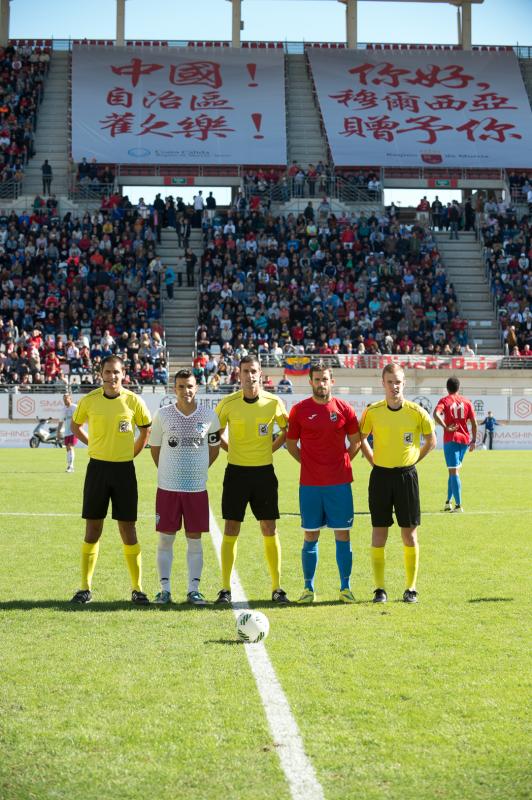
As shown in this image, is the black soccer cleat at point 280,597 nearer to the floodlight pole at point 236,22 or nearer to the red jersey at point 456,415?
the red jersey at point 456,415

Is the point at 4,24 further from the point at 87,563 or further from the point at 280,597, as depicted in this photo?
the point at 280,597

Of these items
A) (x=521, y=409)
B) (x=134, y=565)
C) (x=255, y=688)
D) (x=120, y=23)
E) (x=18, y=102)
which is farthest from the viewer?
(x=120, y=23)

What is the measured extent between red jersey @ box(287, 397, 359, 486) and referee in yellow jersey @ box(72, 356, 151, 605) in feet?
4.49

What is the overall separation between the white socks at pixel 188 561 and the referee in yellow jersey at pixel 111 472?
202 mm

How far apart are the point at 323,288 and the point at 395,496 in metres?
A: 33.9

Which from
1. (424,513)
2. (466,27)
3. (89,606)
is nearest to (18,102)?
(466,27)

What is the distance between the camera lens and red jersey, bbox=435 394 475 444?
1603 centimetres

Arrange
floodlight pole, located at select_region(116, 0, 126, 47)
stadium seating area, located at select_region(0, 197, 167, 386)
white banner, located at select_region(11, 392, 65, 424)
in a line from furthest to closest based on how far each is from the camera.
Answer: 1. floodlight pole, located at select_region(116, 0, 126, 47)
2. stadium seating area, located at select_region(0, 197, 167, 386)
3. white banner, located at select_region(11, 392, 65, 424)

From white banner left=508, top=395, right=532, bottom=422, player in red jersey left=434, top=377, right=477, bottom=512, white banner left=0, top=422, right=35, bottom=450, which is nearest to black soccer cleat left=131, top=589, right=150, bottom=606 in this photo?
player in red jersey left=434, top=377, right=477, bottom=512

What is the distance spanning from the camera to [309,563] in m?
8.58

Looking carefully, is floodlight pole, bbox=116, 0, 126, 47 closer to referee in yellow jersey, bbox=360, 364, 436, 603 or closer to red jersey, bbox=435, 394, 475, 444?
red jersey, bbox=435, 394, 475, 444

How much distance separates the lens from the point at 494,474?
23.5 m

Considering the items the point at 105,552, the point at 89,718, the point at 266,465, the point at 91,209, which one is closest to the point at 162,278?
the point at 91,209

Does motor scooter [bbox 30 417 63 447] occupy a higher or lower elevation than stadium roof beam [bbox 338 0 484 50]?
lower
